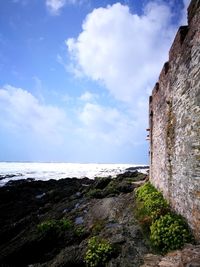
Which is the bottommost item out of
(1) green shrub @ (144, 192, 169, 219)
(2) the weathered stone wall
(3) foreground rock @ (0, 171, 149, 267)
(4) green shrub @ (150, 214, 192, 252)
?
(3) foreground rock @ (0, 171, 149, 267)

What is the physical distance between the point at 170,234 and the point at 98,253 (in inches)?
91.8

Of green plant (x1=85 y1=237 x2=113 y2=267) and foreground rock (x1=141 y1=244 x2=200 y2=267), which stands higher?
foreground rock (x1=141 y1=244 x2=200 y2=267)

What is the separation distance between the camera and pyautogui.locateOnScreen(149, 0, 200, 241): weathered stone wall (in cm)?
652

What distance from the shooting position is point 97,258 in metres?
7.51

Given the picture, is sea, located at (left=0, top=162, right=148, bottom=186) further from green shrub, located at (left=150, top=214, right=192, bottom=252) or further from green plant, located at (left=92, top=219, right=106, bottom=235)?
green shrub, located at (left=150, top=214, right=192, bottom=252)

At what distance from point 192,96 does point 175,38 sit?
3280 mm

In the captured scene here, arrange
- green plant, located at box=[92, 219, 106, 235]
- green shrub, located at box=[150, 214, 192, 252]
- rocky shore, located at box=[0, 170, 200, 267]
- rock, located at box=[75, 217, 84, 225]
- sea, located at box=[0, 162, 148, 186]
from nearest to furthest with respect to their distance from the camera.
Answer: green shrub, located at box=[150, 214, 192, 252] → rocky shore, located at box=[0, 170, 200, 267] → green plant, located at box=[92, 219, 106, 235] → rock, located at box=[75, 217, 84, 225] → sea, located at box=[0, 162, 148, 186]

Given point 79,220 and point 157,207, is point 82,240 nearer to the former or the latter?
point 79,220

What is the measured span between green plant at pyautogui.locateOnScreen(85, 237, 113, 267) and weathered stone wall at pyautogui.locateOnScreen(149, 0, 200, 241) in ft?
8.80

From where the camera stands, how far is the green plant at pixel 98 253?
24.1 feet

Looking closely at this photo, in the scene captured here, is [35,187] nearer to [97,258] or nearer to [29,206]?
[29,206]

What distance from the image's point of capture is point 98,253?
766cm

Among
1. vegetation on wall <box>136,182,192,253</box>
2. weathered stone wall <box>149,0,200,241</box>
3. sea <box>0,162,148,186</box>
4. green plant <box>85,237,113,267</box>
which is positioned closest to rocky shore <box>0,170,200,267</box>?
green plant <box>85,237,113,267</box>

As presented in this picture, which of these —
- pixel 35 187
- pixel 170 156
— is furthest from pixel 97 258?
pixel 35 187
